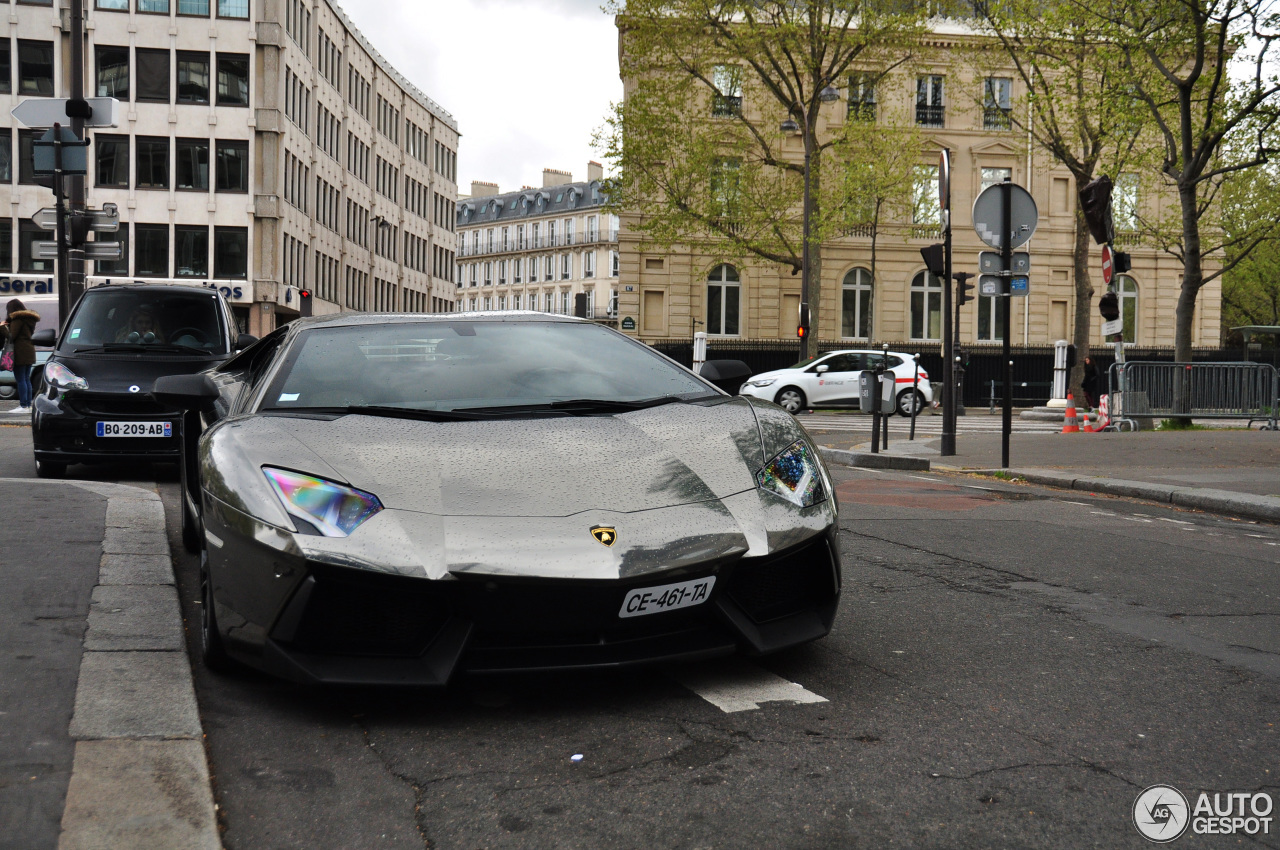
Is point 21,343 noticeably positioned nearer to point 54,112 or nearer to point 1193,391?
point 54,112

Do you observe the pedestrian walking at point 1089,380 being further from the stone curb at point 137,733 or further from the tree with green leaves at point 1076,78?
the stone curb at point 137,733

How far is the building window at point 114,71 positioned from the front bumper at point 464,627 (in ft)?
162

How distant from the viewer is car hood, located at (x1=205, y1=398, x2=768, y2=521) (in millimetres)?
3438

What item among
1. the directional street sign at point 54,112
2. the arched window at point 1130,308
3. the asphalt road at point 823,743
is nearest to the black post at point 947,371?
the asphalt road at point 823,743

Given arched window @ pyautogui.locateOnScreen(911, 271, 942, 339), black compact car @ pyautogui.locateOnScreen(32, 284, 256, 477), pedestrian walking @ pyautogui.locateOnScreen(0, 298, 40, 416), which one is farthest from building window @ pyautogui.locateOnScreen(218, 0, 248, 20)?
black compact car @ pyautogui.locateOnScreen(32, 284, 256, 477)

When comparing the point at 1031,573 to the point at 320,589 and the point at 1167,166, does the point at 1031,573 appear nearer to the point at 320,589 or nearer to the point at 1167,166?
the point at 320,589

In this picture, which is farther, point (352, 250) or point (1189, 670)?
point (352, 250)

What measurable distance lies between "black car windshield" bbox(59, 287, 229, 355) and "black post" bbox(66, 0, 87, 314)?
5694mm

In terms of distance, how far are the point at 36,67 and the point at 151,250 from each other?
8183 mm

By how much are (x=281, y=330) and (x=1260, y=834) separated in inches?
163

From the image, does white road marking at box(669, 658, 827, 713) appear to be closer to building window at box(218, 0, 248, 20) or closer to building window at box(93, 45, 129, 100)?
building window at box(93, 45, 129, 100)

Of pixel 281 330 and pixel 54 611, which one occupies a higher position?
pixel 281 330

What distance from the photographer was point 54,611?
4387mm

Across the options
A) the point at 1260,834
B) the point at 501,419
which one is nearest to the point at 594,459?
the point at 501,419
